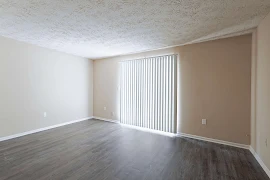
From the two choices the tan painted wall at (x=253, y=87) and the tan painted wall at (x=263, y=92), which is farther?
the tan painted wall at (x=253, y=87)

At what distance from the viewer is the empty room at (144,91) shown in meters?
2.02

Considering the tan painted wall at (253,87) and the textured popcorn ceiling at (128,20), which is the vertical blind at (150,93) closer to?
the textured popcorn ceiling at (128,20)

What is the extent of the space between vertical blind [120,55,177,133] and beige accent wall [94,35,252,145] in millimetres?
231

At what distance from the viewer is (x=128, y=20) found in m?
2.28

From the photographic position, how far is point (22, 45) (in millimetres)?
3482

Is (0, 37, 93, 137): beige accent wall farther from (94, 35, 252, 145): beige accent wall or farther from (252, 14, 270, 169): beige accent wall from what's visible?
(252, 14, 270, 169): beige accent wall

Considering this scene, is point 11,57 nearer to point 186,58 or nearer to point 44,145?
point 44,145

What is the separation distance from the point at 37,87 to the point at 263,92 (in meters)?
5.01

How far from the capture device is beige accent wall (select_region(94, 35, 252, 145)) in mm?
2857

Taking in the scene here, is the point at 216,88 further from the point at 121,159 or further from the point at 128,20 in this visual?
the point at 121,159

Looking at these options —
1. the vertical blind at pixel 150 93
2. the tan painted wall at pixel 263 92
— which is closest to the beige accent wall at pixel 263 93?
the tan painted wall at pixel 263 92

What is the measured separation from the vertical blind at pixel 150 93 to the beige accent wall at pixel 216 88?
0.23 m


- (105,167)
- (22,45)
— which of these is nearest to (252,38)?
(105,167)

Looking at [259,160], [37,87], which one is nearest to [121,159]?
[259,160]
